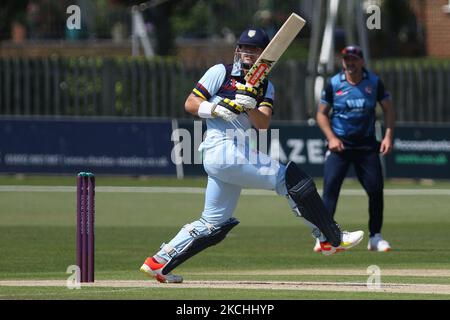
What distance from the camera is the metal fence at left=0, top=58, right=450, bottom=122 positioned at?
29469 millimetres

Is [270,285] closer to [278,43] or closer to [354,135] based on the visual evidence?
[278,43]

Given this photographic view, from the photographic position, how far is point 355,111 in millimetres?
15188

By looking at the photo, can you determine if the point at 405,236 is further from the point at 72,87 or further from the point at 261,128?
the point at 72,87

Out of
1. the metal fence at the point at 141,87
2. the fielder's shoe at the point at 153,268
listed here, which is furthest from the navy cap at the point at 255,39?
the metal fence at the point at 141,87

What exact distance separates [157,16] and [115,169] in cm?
1234

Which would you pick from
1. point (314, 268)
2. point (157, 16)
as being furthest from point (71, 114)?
point (314, 268)

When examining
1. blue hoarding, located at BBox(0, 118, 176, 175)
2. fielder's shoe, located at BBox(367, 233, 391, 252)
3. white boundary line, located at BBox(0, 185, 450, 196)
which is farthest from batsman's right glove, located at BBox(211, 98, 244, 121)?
blue hoarding, located at BBox(0, 118, 176, 175)

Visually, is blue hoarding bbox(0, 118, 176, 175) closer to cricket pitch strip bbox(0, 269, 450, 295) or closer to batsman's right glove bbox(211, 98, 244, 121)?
cricket pitch strip bbox(0, 269, 450, 295)

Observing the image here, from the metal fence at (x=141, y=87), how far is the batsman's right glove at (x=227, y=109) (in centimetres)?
1853

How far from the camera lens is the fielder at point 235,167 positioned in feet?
36.1

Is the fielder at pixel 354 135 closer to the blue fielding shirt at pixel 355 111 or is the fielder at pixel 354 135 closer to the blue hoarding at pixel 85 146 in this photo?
the blue fielding shirt at pixel 355 111

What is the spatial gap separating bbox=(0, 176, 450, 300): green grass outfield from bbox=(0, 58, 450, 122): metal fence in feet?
11.3

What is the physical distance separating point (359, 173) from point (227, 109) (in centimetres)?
469

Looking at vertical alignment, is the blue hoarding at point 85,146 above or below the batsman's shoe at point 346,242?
below
